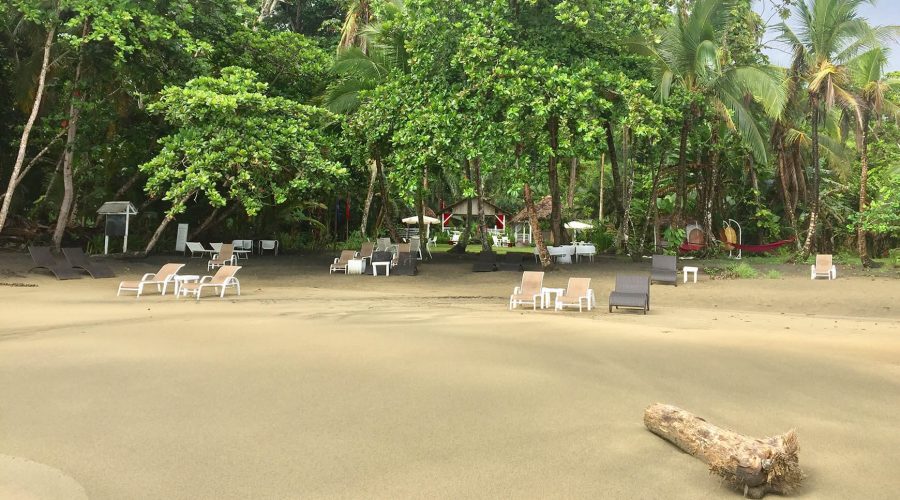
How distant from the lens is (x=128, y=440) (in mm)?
4289

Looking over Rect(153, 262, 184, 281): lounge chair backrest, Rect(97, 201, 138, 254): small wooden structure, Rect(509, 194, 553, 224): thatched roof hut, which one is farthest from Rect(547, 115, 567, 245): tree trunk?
Rect(509, 194, 553, 224): thatched roof hut

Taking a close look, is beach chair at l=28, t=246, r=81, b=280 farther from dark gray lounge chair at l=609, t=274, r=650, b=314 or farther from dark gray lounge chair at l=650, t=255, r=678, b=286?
dark gray lounge chair at l=650, t=255, r=678, b=286

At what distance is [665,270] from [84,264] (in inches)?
550

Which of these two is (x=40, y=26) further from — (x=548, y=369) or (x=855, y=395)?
(x=855, y=395)

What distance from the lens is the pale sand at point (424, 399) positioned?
3.83 meters

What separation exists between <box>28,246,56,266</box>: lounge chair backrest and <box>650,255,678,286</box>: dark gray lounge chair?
1415 centimetres

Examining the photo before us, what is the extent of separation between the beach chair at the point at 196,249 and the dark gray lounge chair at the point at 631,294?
1439cm

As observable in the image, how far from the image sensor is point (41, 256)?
1538 centimetres

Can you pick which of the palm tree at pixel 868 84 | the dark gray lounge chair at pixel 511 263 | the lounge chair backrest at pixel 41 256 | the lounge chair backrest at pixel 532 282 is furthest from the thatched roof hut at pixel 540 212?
the lounge chair backrest at pixel 41 256

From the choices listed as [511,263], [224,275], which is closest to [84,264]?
[224,275]

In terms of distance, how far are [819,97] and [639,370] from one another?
17436 millimetres

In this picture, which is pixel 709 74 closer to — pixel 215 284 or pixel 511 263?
pixel 511 263

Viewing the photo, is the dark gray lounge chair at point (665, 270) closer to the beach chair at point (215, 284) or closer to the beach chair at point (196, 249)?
the beach chair at point (215, 284)

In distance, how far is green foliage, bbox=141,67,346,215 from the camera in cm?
1595
